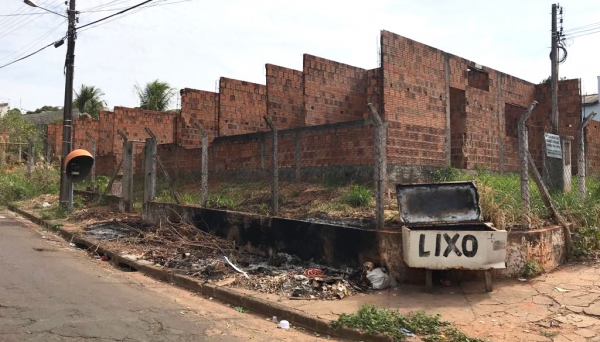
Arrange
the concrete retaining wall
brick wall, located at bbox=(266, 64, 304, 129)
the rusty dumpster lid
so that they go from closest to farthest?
the concrete retaining wall, the rusty dumpster lid, brick wall, located at bbox=(266, 64, 304, 129)

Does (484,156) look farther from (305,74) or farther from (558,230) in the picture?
(558,230)

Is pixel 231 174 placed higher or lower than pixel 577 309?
higher

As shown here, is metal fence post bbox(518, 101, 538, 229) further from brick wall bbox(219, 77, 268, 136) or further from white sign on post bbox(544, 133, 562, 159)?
brick wall bbox(219, 77, 268, 136)

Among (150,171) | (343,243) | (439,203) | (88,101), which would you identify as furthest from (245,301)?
(88,101)

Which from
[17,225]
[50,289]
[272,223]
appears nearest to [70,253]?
[50,289]

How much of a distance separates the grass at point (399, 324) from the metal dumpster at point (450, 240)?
0.87 meters

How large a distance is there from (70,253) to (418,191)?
21.5 feet

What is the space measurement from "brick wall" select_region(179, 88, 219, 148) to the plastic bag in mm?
11310

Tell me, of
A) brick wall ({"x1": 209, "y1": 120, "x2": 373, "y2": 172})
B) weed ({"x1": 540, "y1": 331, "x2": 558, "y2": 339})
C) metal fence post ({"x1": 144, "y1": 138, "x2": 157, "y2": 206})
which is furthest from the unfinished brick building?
weed ({"x1": 540, "y1": 331, "x2": 558, "y2": 339})

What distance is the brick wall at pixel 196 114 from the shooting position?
1619 centimetres

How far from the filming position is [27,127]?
95.1 feet

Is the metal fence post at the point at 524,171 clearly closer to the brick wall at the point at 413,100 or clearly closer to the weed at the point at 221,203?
the brick wall at the point at 413,100

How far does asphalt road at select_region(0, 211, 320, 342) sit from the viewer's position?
168 inches

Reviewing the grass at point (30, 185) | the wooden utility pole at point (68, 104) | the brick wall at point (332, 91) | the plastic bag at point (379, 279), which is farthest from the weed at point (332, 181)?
the grass at point (30, 185)
